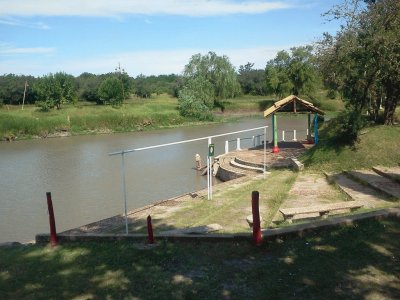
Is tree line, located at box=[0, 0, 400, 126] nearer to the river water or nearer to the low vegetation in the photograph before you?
the low vegetation

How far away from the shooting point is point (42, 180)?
73.0 feet

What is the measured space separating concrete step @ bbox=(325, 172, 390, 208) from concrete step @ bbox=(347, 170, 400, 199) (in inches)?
5.4

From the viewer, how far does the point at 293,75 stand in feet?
213

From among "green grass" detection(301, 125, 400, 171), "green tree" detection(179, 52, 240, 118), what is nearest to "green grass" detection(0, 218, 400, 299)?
"green grass" detection(301, 125, 400, 171)

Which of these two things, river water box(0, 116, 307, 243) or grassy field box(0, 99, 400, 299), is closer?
grassy field box(0, 99, 400, 299)

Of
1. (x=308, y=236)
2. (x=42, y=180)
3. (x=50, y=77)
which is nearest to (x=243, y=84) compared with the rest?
(x=50, y=77)

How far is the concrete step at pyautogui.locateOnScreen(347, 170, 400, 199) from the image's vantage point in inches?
426

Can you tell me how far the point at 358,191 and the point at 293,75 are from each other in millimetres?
55760

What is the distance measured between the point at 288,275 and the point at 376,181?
8.05 meters

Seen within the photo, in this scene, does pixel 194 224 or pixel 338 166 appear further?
pixel 338 166

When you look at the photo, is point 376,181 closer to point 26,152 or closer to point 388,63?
point 388,63

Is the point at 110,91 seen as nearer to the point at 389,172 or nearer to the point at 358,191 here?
the point at 389,172

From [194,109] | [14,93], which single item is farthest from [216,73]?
[14,93]

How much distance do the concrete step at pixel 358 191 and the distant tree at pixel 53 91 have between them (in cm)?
5031
